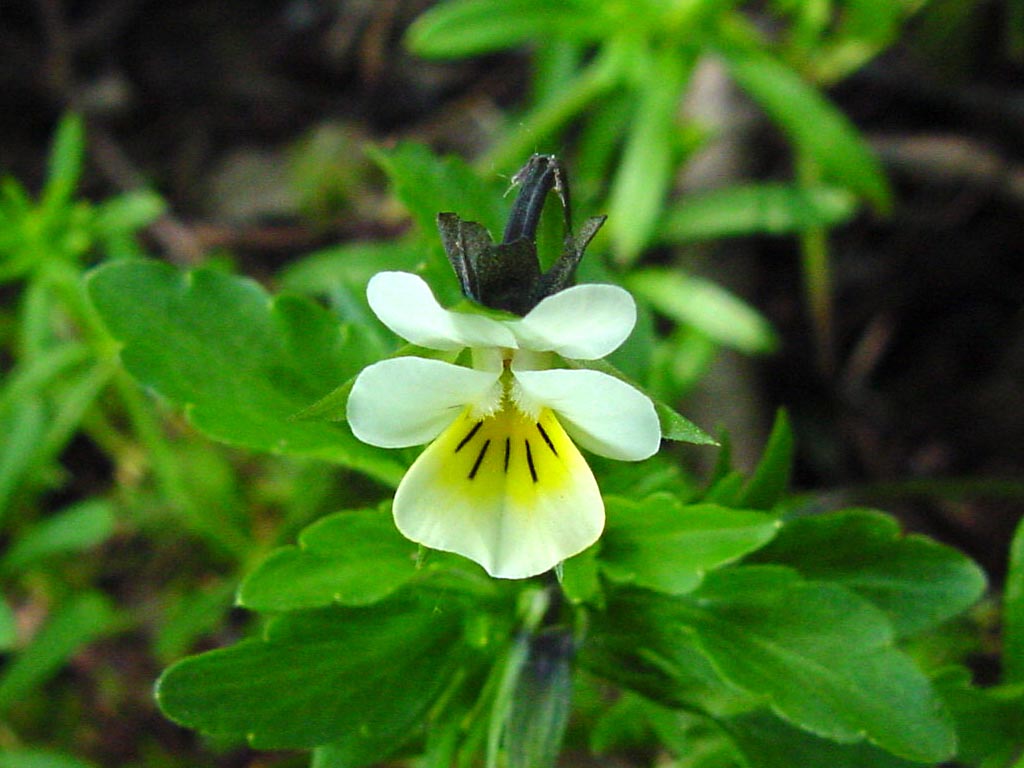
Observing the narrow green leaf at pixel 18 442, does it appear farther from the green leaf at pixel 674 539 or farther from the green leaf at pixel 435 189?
the green leaf at pixel 674 539

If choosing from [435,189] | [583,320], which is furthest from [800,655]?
[435,189]

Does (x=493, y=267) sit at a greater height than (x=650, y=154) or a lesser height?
greater

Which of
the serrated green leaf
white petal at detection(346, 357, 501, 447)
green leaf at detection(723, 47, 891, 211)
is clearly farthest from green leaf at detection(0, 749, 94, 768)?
green leaf at detection(723, 47, 891, 211)

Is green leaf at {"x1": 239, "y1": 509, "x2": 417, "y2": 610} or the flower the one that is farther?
green leaf at {"x1": 239, "y1": 509, "x2": 417, "y2": 610}

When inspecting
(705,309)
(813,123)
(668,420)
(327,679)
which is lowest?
(705,309)

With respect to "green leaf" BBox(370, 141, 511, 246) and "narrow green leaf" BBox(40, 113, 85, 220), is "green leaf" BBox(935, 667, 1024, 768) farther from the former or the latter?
"narrow green leaf" BBox(40, 113, 85, 220)

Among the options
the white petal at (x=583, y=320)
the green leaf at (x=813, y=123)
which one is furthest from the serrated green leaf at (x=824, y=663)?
the green leaf at (x=813, y=123)

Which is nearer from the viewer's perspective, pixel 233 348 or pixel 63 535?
pixel 233 348

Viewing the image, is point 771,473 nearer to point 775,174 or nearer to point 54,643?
point 54,643
